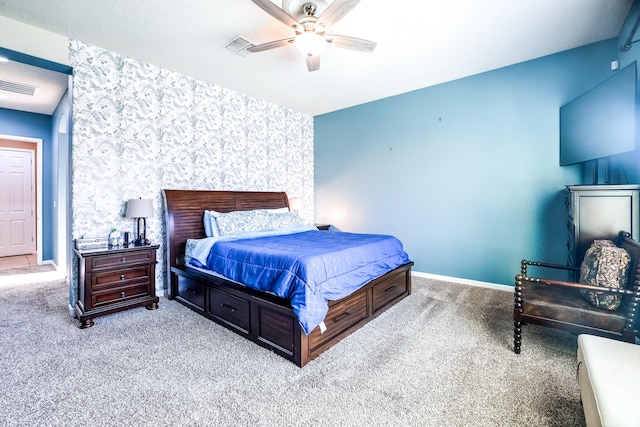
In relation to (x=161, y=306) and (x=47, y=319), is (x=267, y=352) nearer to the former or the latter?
(x=161, y=306)

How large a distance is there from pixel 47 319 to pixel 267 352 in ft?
8.29

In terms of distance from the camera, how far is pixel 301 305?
2.15 m

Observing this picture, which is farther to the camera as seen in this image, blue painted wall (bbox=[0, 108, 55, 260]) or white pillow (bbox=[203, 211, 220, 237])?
blue painted wall (bbox=[0, 108, 55, 260])

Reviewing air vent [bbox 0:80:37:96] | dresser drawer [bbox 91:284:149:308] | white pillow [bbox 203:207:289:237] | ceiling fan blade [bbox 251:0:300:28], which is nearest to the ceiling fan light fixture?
ceiling fan blade [bbox 251:0:300:28]

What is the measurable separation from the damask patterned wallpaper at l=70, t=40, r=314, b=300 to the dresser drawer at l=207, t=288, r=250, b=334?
52.3 inches

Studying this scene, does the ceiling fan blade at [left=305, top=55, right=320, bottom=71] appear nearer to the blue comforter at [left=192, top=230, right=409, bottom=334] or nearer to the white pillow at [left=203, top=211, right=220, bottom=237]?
the blue comforter at [left=192, top=230, right=409, bottom=334]

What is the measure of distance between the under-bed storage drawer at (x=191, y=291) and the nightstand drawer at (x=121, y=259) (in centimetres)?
48

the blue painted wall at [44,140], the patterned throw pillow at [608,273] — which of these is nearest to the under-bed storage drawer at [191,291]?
the patterned throw pillow at [608,273]

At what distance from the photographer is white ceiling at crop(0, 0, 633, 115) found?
8.58 feet

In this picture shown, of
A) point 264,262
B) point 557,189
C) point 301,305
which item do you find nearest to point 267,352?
point 301,305

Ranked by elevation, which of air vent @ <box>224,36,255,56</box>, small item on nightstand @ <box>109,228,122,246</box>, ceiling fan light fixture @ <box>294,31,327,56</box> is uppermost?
air vent @ <box>224,36,255,56</box>

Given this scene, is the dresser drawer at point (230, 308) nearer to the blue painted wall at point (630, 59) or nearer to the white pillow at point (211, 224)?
the white pillow at point (211, 224)

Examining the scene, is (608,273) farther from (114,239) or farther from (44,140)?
(44,140)

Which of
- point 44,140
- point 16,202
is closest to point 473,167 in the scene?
point 44,140
